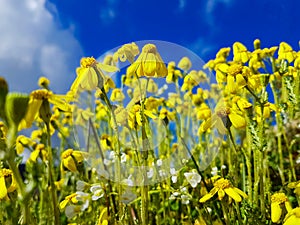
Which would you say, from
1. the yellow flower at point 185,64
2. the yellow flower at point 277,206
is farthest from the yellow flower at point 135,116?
the yellow flower at point 185,64

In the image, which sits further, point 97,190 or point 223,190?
point 97,190

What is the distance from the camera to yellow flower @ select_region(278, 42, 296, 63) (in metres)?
1.40

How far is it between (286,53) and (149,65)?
2.18ft

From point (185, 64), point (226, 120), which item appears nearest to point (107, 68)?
point (226, 120)

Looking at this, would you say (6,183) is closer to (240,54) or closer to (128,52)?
(128,52)

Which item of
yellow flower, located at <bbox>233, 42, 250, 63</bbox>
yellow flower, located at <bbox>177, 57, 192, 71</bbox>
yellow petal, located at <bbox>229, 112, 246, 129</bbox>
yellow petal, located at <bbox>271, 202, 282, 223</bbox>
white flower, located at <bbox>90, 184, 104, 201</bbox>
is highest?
yellow flower, located at <bbox>177, 57, 192, 71</bbox>

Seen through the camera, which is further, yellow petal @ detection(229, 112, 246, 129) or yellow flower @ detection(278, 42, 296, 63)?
yellow flower @ detection(278, 42, 296, 63)

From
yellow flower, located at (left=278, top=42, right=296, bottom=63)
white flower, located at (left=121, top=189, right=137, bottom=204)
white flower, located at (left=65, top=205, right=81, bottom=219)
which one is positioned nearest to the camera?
white flower, located at (left=121, top=189, right=137, bottom=204)

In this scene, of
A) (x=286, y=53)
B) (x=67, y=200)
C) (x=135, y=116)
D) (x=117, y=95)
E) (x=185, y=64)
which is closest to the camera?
(x=135, y=116)

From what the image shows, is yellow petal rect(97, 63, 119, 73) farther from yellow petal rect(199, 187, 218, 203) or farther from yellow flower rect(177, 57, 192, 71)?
yellow flower rect(177, 57, 192, 71)

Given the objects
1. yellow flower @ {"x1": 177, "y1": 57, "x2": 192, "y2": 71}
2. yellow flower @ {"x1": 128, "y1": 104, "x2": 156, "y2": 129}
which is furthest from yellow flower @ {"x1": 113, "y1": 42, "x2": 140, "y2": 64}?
yellow flower @ {"x1": 177, "y1": 57, "x2": 192, "y2": 71}

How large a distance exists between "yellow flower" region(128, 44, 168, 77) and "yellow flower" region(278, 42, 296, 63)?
23.4 inches

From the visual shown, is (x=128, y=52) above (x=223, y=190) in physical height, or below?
above

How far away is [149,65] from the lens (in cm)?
92
